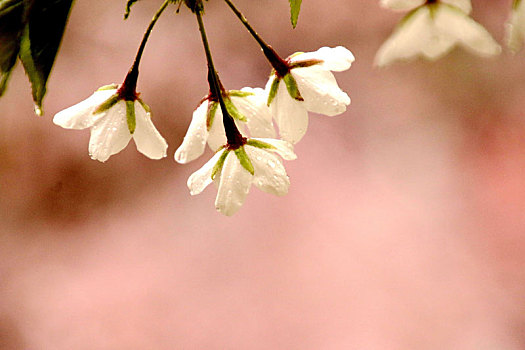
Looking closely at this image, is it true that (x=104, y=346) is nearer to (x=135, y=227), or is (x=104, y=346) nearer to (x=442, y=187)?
(x=135, y=227)

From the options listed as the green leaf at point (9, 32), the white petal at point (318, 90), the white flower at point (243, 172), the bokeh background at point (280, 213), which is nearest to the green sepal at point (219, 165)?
the white flower at point (243, 172)

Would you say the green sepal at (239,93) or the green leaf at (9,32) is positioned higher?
the green sepal at (239,93)

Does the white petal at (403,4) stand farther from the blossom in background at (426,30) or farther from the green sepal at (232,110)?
the green sepal at (232,110)

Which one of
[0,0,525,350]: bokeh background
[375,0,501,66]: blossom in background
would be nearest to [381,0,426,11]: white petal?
[375,0,501,66]: blossom in background

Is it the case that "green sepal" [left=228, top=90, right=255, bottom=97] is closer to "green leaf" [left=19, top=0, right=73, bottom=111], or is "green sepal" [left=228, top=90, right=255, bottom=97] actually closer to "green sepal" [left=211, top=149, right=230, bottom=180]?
"green sepal" [left=211, top=149, right=230, bottom=180]

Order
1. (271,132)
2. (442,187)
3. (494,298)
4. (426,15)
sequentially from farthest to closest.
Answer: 1. (442,187)
2. (494,298)
3. (271,132)
4. (426,15)

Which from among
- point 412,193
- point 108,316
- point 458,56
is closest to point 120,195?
point 108,316

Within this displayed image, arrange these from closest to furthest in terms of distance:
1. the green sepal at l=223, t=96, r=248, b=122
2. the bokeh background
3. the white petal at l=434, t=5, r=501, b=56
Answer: the white petal at l=434, t=5, r=501, b=56
the green sepal at l=223, t=96, r=248, b=122
the bokeh background
